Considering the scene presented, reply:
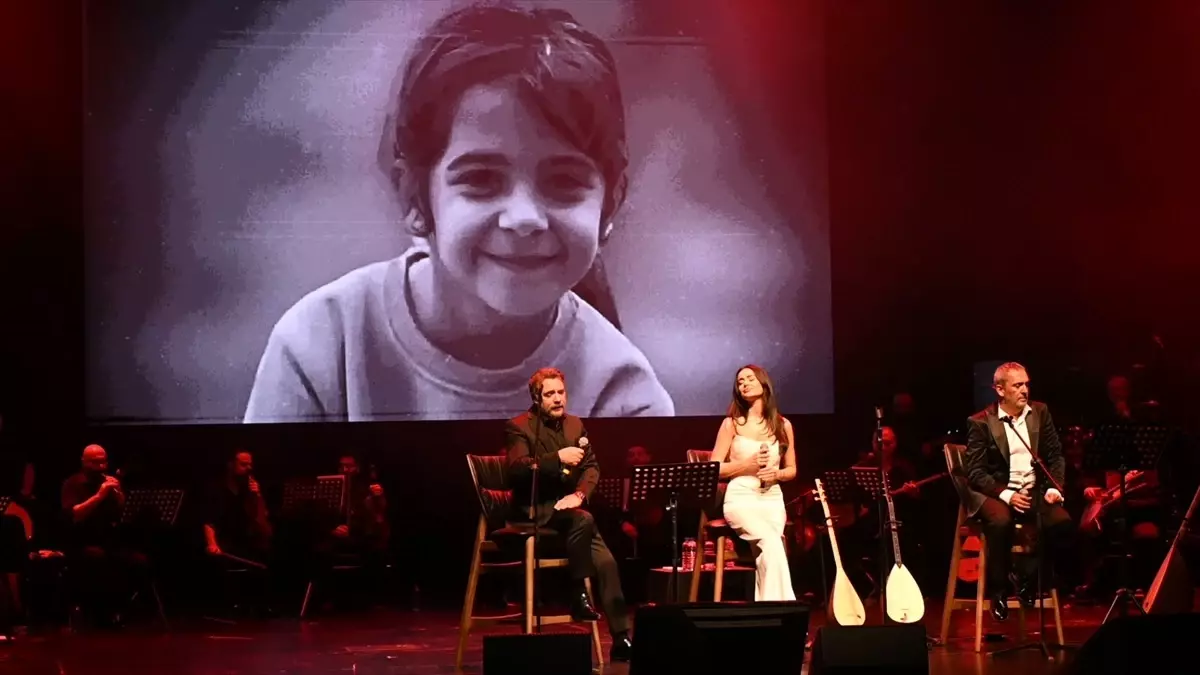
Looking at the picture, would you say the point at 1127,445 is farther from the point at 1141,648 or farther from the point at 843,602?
the point at 1141,648

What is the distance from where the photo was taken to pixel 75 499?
31.6ft

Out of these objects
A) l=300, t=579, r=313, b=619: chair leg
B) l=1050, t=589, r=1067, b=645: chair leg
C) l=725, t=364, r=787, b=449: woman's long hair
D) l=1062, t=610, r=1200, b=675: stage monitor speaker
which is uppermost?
l=725, t=364, r=787, b=449: woman's long hair

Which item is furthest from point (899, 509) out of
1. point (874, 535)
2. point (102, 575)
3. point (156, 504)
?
point (102, 575)

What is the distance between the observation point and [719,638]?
4.66 metres

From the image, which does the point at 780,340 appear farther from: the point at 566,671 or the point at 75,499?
the point at 566,671

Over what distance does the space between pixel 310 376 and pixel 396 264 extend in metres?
0.97

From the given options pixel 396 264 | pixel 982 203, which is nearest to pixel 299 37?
pixel 396 264

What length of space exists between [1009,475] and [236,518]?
5.50m

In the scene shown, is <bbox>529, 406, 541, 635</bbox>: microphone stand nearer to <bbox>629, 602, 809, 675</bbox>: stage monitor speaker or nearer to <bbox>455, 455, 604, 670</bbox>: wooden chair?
<bbox>455, 455, 604, 670</bbox>: wooden chair

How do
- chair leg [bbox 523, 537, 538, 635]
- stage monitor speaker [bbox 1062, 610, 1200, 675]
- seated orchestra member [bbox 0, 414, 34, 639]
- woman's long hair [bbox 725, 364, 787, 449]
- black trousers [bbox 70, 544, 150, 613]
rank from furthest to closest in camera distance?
black trousers [bbox 70, 544, 150, 613] < seated orchestra member [bbox 0, 414, 34, 639] < woman's long hair [bbox 725, 364, 787, 449] < chair leg [bbox 523, 537, 538, 635] < stage monitor speaker [bbox 1062, 610, 1200, 675]

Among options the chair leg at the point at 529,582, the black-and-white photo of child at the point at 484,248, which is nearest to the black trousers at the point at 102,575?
the black-and-white photo of child at the point at 484,248

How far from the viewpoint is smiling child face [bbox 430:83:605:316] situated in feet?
33.2

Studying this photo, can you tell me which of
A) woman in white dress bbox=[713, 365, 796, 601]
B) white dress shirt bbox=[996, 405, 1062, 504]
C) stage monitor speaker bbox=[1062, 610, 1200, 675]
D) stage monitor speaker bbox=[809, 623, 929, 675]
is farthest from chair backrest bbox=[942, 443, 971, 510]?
stage monitor speaker bbox=[1062, 610, 1200, 675]

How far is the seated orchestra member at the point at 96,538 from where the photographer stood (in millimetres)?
9531
